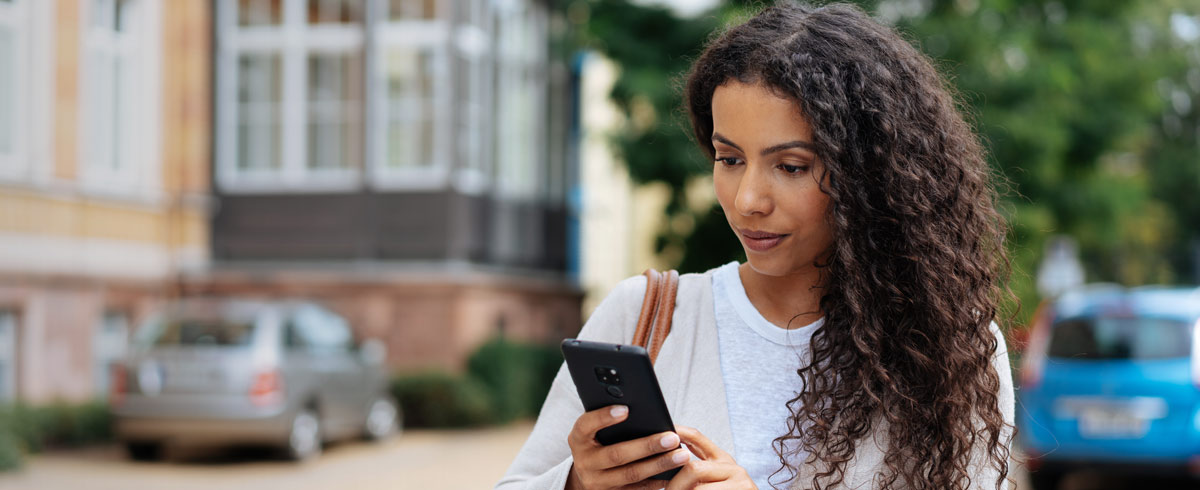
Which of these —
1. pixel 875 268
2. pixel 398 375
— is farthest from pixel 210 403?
pixel 875 268

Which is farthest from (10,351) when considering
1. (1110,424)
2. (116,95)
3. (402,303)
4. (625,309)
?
(625,309)

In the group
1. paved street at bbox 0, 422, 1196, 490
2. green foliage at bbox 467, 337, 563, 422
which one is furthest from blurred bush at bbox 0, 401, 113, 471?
green foliage at bbox 467, 337, 563, 422

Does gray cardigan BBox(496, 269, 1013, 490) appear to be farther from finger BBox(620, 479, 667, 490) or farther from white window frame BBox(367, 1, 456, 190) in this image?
white window frame BBox(367, 1, 456, 190)

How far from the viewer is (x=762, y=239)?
2064 mm

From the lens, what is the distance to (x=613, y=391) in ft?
6.09

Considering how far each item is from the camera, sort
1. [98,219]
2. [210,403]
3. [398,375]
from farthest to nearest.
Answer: [398,375] < [98,219] < [210,403]

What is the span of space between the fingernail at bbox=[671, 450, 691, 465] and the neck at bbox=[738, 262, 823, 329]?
385 millimetres

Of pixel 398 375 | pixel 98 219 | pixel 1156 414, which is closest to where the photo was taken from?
pixel 1156 414

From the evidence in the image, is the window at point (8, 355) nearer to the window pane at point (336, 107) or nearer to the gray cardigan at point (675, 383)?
the window pane at point (336, 107)

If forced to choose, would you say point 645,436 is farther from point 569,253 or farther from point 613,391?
point 569,253

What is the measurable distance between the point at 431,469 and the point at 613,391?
10499mm

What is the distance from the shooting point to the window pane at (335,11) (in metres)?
16.8

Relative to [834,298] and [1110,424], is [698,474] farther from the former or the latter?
[1110,424]

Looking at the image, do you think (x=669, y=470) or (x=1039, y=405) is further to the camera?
(x=1039, y=405)
